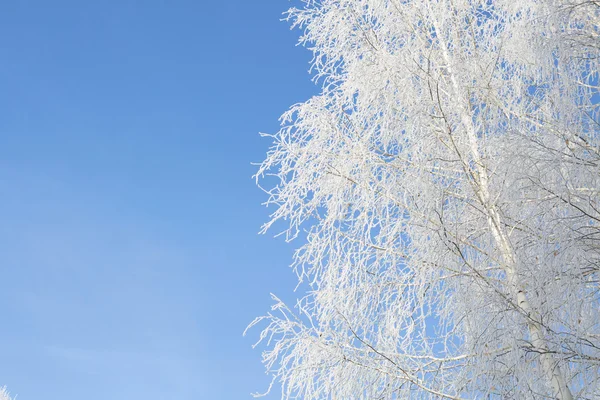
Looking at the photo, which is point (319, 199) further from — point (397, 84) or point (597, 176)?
point (597, 176)

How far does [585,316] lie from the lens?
360 cm

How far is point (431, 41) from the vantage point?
5.23 meters

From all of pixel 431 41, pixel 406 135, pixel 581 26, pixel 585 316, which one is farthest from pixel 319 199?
pixel 581 26

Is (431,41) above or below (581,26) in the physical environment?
below

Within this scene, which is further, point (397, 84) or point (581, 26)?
point (581, 26)

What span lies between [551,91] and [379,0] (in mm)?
1897

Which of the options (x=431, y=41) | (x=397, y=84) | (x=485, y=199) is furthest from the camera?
(x=431, y=41)

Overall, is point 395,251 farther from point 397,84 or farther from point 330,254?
point 397,84

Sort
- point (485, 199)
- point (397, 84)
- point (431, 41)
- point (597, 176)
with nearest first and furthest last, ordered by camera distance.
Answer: point (597, 176) → point (485, 199) → point (397, 84) → point (431, 41)

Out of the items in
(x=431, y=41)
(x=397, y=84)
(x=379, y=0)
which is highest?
(x=379, y=0)

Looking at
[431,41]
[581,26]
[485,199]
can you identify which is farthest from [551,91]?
[581,26]

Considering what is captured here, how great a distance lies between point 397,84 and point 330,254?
135 centimetres

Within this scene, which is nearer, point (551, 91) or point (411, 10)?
point (551, 91)

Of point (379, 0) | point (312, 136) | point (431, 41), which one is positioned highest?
point (379, 0)
